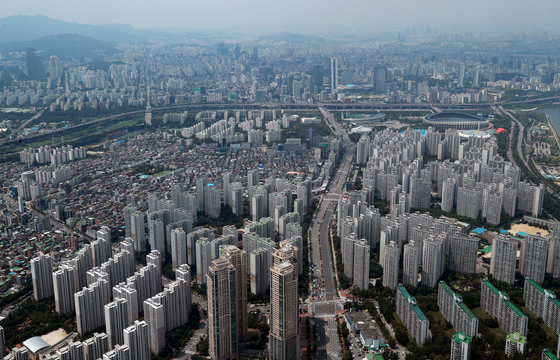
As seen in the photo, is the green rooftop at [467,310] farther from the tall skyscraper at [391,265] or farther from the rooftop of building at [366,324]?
the tall skyscraper at [391,265]

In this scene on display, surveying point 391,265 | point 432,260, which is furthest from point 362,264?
point 432,260

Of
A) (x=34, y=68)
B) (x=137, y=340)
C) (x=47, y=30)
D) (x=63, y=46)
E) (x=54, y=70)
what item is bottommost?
(x=137, y=340)

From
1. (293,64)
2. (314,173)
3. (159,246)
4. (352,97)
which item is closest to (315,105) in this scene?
(352,97)

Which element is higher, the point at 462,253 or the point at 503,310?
the point at 462,253

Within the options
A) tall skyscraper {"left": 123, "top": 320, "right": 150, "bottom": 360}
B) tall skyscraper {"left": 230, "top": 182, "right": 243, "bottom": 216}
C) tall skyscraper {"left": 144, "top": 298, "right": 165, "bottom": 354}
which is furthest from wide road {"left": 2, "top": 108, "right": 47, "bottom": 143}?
tall skyscraper {"left": 123, "top": 320, "right": 150, "bottom": 360}

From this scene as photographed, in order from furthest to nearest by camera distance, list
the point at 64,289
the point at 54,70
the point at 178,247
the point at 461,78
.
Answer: the point at 54,70, the point at 461,78, the point at 178,247, the point at 64,289

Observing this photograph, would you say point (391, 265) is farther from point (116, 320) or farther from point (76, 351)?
point (76, 351)

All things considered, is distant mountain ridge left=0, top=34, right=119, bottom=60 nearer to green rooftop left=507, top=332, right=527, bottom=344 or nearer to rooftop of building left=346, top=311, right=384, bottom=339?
rooftop of building left=346, top=311, right=384, bottom=339

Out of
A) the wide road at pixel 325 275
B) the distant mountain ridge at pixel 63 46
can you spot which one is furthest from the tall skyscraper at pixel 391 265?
the distant mountain ridge at pixel 63 46
